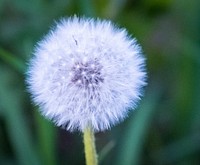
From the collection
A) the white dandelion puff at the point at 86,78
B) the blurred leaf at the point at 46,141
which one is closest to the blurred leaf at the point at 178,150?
the blurred leaf at the point at 46,141

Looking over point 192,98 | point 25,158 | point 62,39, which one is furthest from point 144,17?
point 62,39

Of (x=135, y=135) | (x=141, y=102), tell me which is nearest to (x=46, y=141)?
(x=135, y=135)

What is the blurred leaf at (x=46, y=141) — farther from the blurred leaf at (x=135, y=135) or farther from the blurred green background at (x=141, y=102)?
the blurred leaf at (x=135, y=135)

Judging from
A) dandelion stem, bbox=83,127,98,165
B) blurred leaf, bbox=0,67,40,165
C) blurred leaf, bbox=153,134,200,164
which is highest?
blurred leaf, bbox=0,67,40,165

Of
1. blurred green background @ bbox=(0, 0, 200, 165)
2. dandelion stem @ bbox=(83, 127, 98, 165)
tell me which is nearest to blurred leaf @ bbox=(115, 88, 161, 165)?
blurred green background @ bbox=(0, 0, 200, 165)

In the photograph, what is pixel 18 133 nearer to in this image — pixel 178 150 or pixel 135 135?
pixel 135 135

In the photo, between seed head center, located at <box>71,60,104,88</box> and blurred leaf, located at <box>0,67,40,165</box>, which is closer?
seed head center, located at <box>71,60,104,88</box>

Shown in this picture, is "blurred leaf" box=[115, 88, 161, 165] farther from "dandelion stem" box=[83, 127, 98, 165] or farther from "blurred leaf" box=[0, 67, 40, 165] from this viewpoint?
"dandelion stem" box=[83, 127, 98, 165]
